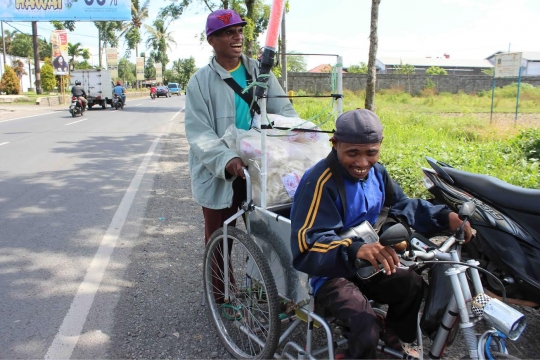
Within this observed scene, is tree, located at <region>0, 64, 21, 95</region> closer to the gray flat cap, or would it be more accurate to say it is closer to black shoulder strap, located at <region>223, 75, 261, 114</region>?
black shoulder strap, located at <region>223, 75, 261, 114</region>

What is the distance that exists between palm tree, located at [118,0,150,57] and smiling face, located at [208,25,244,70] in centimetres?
5249

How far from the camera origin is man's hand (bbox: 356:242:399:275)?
72.7 inches

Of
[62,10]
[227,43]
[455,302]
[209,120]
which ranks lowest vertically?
[455,302]

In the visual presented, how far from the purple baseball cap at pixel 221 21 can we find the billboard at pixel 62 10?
2857 centimetres

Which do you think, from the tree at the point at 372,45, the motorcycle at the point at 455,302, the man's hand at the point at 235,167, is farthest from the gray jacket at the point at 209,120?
the tree at the point at 372,45

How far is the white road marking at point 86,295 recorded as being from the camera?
9.57 ft

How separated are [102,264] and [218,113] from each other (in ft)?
6.84

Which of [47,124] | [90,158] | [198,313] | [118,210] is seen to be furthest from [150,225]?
[47,124]

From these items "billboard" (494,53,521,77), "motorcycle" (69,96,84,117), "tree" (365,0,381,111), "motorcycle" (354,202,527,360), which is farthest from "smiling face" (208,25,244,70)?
"motorcycle" (69,96,84,117)

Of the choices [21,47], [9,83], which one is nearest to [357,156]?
[9,83]

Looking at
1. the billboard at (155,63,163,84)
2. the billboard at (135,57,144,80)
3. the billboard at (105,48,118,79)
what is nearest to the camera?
the billboard at (105,48,118,79)

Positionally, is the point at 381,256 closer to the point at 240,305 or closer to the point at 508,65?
the point at 240,305

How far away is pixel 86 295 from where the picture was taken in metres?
3.62

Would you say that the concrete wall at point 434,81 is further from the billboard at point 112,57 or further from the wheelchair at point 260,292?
the wheelchair at point 260,292
